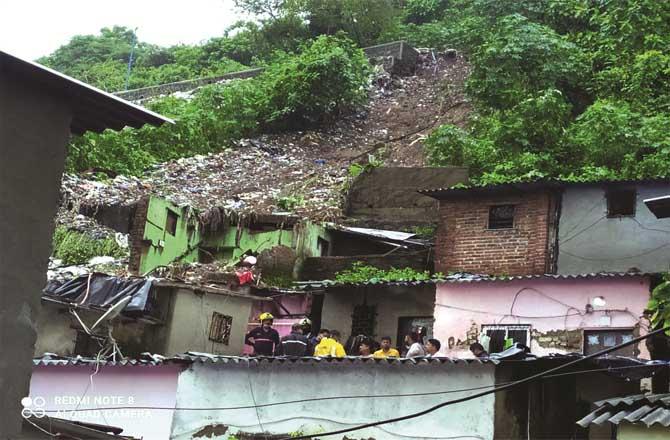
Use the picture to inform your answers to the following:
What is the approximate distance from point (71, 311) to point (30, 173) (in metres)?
11.6

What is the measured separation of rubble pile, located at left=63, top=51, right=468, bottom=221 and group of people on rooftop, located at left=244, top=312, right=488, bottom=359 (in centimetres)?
930

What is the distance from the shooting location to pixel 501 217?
2147 cm

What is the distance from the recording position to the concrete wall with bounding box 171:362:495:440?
14805 millimetres

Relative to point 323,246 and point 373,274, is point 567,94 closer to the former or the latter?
point 323,246

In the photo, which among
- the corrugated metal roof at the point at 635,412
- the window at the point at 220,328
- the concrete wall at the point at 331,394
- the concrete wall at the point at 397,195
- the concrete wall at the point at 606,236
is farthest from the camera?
the concrete wall at the point at 397,195

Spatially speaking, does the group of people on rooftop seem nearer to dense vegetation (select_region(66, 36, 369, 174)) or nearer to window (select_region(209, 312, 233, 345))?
window (select_region(209, 312, 233, 345))

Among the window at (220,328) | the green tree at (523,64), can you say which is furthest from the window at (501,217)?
the green tree at (523,64)

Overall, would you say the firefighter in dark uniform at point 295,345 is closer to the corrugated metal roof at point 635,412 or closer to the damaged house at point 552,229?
the damaged house at point 552,229

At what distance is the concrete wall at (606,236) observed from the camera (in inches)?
778

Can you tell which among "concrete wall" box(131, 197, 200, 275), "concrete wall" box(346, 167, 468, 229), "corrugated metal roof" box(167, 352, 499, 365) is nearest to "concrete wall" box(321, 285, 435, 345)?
"corrugated metal roof" box(167, 352, 499, 365)

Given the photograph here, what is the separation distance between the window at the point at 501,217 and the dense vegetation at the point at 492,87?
4.49m

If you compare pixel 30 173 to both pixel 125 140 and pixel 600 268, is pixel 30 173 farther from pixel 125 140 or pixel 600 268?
pixel 125 140

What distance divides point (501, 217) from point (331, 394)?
7231 millimetres

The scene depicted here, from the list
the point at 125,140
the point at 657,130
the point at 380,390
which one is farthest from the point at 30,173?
the point at 125,140
